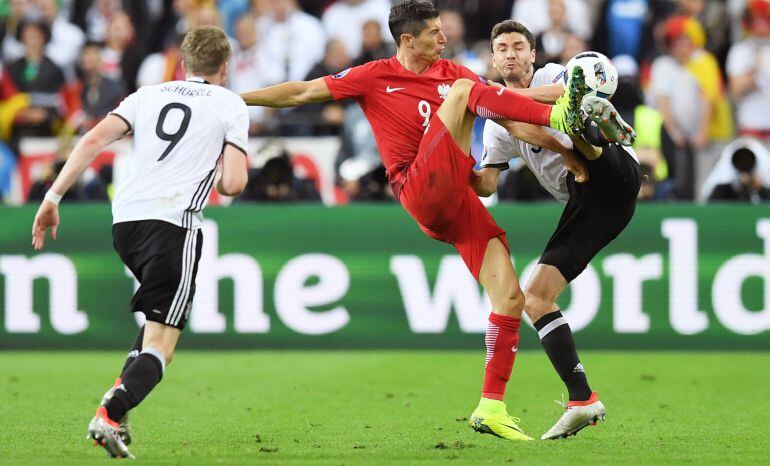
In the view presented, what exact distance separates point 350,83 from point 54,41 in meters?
10.8

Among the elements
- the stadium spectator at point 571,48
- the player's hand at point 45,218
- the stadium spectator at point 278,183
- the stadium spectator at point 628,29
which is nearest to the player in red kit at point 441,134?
the player's hand at point 45,218

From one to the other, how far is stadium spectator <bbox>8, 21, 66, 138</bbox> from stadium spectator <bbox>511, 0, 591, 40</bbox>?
19.5ft

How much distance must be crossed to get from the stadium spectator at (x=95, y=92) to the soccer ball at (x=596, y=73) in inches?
399

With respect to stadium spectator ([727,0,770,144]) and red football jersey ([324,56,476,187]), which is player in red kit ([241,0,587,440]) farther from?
stadium spectator ([727,0,770,144])

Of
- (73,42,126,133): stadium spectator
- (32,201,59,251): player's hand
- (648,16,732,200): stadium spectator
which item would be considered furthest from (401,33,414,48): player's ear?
(73,42,126,133): stadium spectator

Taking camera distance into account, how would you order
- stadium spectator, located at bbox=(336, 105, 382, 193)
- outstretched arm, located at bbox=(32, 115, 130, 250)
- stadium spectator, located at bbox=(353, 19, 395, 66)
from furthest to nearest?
stadium spectator, located at bbox=(353, 19, 395, 66), stadium spectator, located at bbox=(336, 105, 382, 193), outstretched arm, located at bbox=(32, 115, 130, 250)

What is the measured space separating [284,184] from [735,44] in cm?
594

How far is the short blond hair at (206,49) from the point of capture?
291 inches

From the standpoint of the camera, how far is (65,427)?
8.91 metres

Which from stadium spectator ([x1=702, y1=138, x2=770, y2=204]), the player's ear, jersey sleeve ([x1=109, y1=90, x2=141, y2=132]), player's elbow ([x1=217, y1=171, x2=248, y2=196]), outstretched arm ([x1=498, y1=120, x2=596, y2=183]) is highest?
the player's ear

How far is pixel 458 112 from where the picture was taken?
8023 mm

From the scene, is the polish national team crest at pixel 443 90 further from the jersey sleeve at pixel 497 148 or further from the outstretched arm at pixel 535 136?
the outstretched arm at pixel 535 136

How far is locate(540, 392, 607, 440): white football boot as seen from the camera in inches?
326

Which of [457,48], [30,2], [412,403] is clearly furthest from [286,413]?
[30,2]
